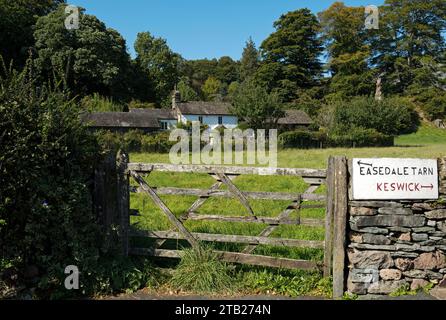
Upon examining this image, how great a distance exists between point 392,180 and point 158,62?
282ft

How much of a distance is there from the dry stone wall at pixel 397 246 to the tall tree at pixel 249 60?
10399cm

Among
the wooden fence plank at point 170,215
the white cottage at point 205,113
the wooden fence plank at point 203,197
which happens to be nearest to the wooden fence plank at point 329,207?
the wooden fence plank at point 203,197

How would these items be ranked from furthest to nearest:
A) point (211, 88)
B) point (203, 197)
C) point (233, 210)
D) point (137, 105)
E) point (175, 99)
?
1. point (211, 88)
2. point (175, 99)
3. point (137, 105)
4. point (233, 210)
5. point (203, 197)

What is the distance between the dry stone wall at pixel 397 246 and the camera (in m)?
5.55

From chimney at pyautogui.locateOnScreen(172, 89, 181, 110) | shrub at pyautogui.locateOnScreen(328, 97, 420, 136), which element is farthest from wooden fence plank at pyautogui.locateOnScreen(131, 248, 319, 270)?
chimney at pyautogui.locateOnScreen(172, 89, 181, 110)

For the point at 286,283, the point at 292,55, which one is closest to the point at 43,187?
the point at 286,283

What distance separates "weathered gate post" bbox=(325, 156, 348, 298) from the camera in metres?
5.59

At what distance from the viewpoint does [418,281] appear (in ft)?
18.3

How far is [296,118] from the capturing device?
64.6 m

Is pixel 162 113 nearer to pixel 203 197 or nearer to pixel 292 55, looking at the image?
pixel 292 55
